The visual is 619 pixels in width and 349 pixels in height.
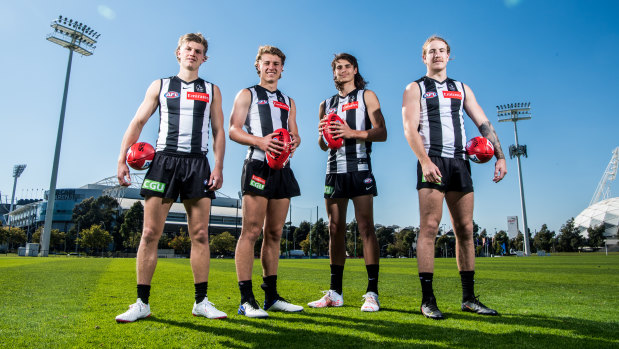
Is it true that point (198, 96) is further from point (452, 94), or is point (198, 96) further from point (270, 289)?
point (452, 94)

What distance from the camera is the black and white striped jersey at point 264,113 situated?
4270 millimetres

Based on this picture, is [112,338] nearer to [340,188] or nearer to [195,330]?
[195,330]

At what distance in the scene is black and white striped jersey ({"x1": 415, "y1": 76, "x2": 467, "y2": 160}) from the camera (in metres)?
4.07

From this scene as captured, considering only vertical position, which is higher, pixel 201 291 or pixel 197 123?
pixel 197 123

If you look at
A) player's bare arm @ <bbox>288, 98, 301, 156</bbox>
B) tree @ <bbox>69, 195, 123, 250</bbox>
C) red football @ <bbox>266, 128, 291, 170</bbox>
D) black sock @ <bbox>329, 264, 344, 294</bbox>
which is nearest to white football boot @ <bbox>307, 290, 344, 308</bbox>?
black sock @ <bbox>329, 264, 344, 294</bbox>

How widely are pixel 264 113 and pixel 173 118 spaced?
0.96 metres

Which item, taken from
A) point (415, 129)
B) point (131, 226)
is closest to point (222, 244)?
point (131, 226)

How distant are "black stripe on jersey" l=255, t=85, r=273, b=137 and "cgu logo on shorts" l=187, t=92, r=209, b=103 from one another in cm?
58

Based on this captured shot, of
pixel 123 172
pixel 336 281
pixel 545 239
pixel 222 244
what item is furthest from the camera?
pixel 545 239

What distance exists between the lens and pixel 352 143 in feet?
15.0

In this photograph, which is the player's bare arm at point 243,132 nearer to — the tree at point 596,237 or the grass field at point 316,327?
the grass field at point 316,327

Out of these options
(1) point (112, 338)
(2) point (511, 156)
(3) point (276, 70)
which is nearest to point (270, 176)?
(3) point (276, 70)

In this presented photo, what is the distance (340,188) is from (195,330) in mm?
2194

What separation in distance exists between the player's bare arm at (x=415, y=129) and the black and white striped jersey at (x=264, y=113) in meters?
1.35
